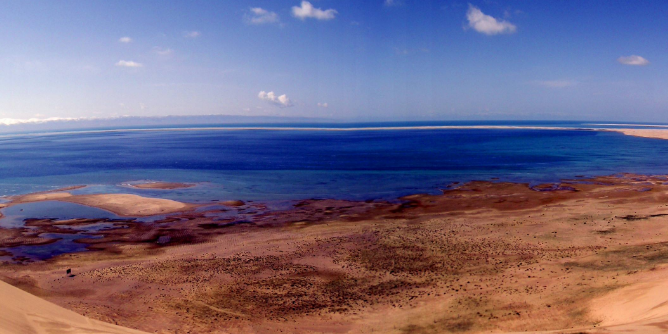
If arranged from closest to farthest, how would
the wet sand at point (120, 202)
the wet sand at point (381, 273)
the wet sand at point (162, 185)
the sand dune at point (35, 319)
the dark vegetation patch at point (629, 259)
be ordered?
the sand dune at point (35, 319)
the wet sand at point (381, 273)
the dark vegetation patch at point (629, 259)
the wet sand at point (120, 202)
the wet sand at point (162, 185)

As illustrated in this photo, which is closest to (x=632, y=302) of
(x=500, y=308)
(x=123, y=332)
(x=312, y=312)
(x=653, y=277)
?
(x=653, y=277)

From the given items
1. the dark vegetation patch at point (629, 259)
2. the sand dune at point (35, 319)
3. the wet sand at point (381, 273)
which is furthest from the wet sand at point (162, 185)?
the dark vegetation patch at point (629, 259)

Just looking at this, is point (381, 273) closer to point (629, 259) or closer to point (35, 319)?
point (629, 259)

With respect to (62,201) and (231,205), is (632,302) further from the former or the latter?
(62,201)

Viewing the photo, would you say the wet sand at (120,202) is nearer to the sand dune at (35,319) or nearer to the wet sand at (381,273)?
the wet sand at (381,273)

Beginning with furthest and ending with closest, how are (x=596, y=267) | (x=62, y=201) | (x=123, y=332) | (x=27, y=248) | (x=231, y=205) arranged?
(x=62, y=201) → (x=231, y=205) → (x=27, y=248) → (x=596, y=267) → (x=123, y=332)

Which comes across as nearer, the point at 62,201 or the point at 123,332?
the point at 123,332

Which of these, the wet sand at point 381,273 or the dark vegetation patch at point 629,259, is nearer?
the wet sand at point 381,273
